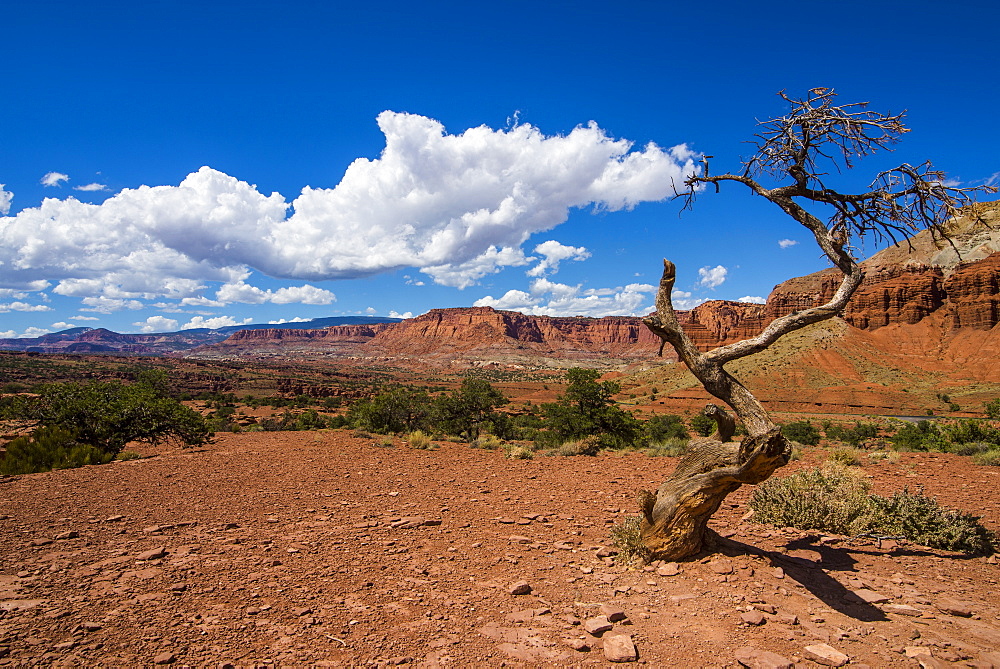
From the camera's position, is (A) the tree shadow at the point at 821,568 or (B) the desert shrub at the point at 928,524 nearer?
(A) the tree shadow at the point at 821,568

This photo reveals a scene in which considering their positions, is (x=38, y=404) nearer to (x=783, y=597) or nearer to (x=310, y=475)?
(x=310, y=475)

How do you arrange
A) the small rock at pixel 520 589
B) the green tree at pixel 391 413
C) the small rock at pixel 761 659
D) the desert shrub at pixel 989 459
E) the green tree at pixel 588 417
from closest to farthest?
1. the small rock at pixel 761 659
2. the small rock at pixel 520 589
3. the desert shrub at pixel 989 459
4. the green tree at pixel 588 417
5. the green tree at pixel 391 413

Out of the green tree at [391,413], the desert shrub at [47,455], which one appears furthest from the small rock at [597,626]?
the green tree at [391,413]

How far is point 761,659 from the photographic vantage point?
3.57 metres

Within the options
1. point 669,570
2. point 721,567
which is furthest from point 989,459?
point 669,570

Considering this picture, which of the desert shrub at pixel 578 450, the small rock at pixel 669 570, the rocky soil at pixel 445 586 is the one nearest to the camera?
the rocky soil at pixel 445 586

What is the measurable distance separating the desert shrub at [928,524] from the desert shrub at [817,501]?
221 millimetres

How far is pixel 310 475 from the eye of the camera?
9.98 m

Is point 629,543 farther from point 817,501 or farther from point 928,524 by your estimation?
point 928,524

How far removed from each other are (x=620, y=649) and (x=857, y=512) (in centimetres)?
489

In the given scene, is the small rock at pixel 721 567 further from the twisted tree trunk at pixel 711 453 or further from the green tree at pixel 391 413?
the green tree at pixel 391 413

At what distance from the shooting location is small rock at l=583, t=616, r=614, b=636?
4031mm

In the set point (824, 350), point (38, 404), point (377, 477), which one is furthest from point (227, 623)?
point (824, 350)

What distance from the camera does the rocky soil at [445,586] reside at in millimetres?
3727
